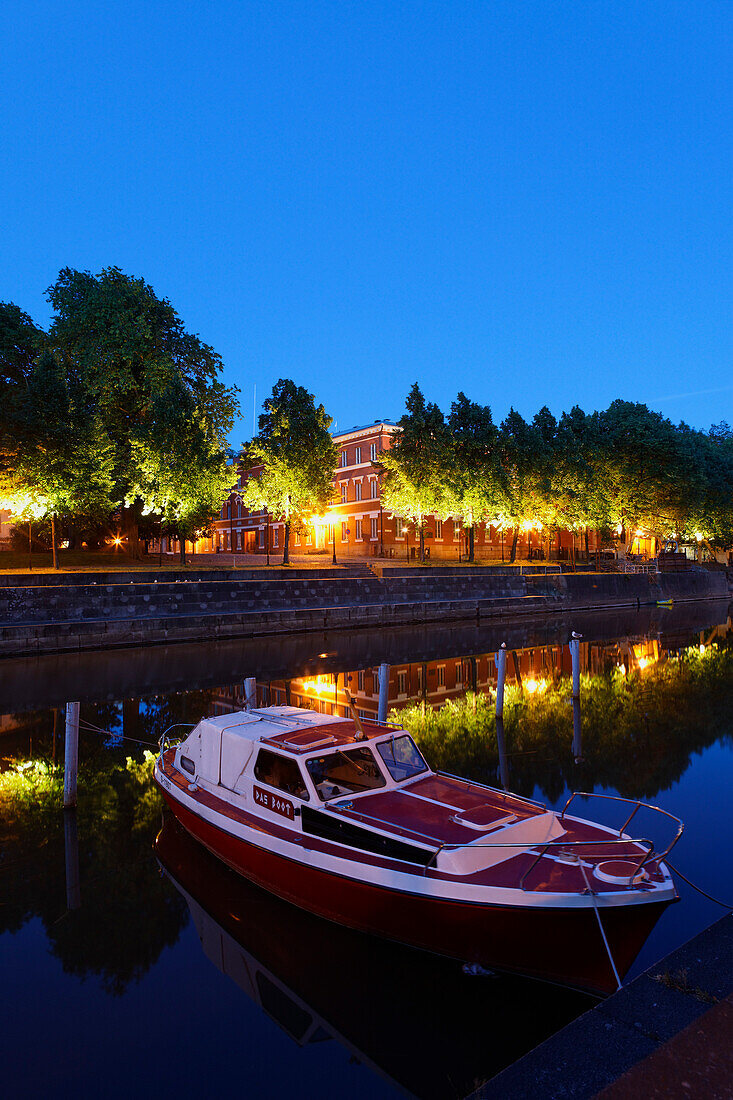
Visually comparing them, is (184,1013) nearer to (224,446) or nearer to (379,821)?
(379,821)

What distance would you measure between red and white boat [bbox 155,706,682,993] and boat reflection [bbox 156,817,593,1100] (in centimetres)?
23

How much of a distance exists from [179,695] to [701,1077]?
62.4ft

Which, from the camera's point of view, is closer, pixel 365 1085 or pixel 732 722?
pixel 365 1085

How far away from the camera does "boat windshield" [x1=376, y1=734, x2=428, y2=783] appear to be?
30.4 ft

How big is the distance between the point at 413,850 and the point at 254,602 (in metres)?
30.9

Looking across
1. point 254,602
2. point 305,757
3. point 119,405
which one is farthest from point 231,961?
point 119,405

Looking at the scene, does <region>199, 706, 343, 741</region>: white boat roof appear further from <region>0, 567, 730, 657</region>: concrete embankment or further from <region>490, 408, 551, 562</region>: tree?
<region>490, 408, 551, 562</region>: tree

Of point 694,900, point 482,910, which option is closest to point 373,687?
point 694,900

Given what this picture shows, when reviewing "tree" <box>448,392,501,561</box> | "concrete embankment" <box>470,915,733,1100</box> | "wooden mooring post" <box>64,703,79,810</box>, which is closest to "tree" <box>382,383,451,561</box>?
"tree" <box>448,392,501,561</box>

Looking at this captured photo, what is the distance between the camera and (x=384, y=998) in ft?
21.5

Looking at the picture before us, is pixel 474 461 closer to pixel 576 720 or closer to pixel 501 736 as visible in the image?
pixel 576 720

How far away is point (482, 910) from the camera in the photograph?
21.3 feet

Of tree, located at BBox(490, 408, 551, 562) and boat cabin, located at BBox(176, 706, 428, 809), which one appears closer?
boat cabin, located at BBox(176, 706, 428, 809)

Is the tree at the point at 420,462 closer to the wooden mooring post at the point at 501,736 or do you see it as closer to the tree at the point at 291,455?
the tree at the point at 291,455
